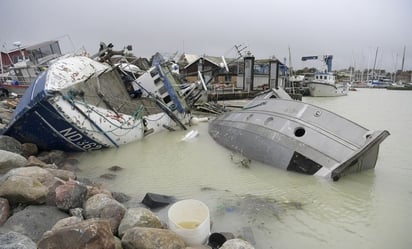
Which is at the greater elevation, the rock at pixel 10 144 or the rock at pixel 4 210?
the rock at pixel 4 210

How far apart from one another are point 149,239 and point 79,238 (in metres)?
0.88

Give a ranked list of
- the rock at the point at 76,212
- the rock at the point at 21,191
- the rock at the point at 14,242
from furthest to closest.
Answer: the rock at the point at 76,212, the rock at the point at 21,191, the rock at the point at 14,242

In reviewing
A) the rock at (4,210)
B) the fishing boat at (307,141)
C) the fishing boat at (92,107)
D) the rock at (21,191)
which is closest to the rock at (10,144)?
the fishing boat at (92,107)

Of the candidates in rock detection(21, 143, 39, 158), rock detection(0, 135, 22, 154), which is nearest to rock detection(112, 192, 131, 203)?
rock detection(0, 135, 22, 154)

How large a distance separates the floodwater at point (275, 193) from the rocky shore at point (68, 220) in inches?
51.3

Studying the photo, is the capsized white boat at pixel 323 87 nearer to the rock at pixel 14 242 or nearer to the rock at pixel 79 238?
the rock at pixel 79 238

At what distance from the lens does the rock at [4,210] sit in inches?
159

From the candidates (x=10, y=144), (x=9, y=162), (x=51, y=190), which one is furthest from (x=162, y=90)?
(x=51, y=190)

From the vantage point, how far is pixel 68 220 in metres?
3.95

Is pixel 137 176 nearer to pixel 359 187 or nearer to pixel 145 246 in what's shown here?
pixel 145 246

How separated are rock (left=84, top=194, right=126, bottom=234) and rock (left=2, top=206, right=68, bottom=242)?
0.38m

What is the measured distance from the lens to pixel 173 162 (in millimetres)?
9781

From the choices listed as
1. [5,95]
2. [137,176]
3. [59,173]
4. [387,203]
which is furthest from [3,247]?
[5,95]

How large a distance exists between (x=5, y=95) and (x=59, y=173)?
21.3 meters
